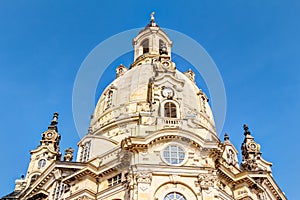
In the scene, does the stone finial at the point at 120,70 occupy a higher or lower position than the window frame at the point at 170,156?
higher

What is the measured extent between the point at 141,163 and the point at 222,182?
1007 centimetres

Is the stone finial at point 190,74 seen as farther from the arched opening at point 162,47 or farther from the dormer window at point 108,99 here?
the dormer window at point 108,99

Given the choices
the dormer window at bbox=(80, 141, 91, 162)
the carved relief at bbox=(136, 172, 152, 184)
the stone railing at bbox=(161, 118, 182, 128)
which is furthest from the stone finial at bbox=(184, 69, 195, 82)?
the carved relief at bbox=(136, 172, 152, 184)

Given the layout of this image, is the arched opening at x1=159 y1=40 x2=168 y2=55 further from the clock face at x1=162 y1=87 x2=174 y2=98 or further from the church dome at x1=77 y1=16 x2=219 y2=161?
the clock face at x1=162 y1=87 x2=174 y2=98

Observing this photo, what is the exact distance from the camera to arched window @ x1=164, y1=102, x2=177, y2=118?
42.3 meters

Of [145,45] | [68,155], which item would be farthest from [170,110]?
[145,45]

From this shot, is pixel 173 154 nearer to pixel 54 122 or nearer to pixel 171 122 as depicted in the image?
pixel 171 122

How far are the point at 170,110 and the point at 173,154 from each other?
25.4 ft

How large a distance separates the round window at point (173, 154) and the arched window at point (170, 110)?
632 centimetres

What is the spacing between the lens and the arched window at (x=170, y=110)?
42344 millimetres

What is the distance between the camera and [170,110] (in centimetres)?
4269

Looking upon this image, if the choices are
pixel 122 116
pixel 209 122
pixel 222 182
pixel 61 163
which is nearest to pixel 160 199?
pixel 222 182

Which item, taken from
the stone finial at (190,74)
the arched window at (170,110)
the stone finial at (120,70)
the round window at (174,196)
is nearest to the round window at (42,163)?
the stone finial at (120,70)

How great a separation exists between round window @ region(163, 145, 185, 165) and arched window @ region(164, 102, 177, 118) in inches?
249
